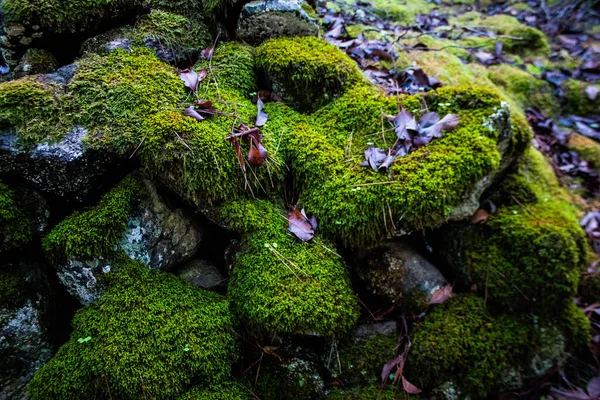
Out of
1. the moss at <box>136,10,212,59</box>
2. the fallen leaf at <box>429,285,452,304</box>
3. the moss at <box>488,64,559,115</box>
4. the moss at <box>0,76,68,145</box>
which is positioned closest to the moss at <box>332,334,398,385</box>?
the fallen leaf at <box>429,285,452,304</box>

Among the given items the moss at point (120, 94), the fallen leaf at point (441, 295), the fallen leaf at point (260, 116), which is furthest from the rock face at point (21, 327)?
the fallen leaf at point (441, 295)

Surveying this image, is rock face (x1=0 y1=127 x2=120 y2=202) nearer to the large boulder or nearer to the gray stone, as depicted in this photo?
the large boulder

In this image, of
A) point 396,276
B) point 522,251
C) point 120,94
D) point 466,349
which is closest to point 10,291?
point 120,94

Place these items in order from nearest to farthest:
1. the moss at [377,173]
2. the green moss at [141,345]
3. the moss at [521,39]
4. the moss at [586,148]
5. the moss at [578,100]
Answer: the green moss at [141,345] < the moss at [377,173] < the moss at [586,148] < the moss at [578,100] < the moss at [521,39]

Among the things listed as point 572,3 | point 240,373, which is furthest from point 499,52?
point 240,373

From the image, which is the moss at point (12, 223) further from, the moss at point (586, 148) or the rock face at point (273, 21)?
the moss at point (586, 148)

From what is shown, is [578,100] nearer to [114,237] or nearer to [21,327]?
[114,237]
